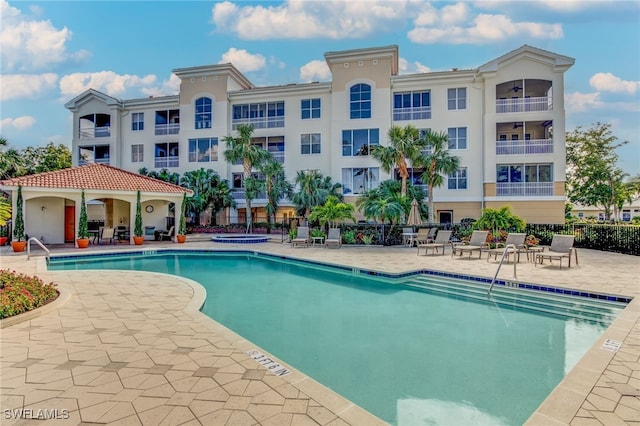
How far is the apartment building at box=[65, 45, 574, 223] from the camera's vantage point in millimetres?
22469

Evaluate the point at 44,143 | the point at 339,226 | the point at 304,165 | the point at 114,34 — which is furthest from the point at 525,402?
the point at 44,143

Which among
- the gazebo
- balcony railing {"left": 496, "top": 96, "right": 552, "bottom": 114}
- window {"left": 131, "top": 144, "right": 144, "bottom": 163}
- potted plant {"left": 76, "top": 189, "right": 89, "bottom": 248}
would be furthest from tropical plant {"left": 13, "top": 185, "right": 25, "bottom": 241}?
balcony railing {"left": 496, "top": 96, "right": 552, "bottom": 114}

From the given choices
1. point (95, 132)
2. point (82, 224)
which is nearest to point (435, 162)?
point (82, 224)

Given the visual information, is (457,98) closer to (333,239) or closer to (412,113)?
(412,113)

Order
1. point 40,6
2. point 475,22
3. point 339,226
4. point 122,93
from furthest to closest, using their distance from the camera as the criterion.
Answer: point 122,93, point 339,226, point 475,22, point 40,6

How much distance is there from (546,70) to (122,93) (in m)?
33.4

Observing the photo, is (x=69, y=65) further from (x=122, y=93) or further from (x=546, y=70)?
(x=546, y=70)

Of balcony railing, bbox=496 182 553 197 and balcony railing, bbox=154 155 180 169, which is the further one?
balcony railing, bbox=154 155 180 169

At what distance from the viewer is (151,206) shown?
22.0 m

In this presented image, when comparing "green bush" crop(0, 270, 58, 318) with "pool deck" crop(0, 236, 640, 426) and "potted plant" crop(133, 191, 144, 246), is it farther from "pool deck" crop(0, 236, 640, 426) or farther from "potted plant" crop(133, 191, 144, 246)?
"potted plant" crop(133, 191, 144, 246)

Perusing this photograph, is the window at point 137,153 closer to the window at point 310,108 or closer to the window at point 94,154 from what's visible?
the window at point 94,154

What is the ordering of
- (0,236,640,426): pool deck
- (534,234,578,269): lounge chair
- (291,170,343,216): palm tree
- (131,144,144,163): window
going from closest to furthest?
(0,236,640,426): pool deck < (534,234,578,269): lounge chair < (291,170,343,216): palm tree < (131,144,144,163): window

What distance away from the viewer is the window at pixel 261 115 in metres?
27.5

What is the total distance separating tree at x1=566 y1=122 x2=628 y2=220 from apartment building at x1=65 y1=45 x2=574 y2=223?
8.01 m
